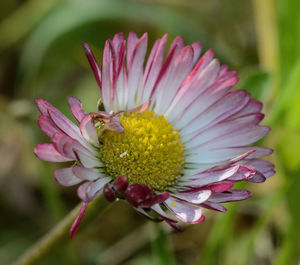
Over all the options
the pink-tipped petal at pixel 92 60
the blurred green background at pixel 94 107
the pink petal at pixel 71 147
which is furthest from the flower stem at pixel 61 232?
the pink-tipped petal at pixel 92 60

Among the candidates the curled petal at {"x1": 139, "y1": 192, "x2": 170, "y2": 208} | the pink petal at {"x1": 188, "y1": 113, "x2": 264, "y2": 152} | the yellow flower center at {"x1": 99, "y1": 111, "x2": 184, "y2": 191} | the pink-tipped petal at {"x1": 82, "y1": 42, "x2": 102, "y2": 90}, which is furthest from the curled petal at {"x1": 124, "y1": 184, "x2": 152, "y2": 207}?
the pink petal at {"x1": 188, "y1": 113, "x2": 264, "y2": 152}

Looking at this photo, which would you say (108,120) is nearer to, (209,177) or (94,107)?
(209,177)

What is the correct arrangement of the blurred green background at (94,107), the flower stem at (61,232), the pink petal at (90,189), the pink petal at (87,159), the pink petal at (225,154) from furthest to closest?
the blurred green background at (94,107) < the pink petal at (225,154) < the flower stem at (61,232) < the pink petal at (87,159) < the pink petal at (90,189)

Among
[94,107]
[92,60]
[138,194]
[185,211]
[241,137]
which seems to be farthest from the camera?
[94,107]

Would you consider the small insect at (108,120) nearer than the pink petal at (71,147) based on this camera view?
No

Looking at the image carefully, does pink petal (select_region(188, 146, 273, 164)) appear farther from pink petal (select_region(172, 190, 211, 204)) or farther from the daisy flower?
pink petal (select_region(172, 190, 211, 204))

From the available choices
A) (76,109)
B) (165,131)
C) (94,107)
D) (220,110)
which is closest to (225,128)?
(220,110)

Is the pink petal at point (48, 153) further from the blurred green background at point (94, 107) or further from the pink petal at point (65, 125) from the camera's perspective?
the blurred green background at point (94, 107)

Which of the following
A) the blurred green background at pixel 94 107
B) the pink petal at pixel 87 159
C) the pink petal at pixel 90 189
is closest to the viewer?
the pink petal at pixel 90 189

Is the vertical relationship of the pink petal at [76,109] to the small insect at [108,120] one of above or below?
above
